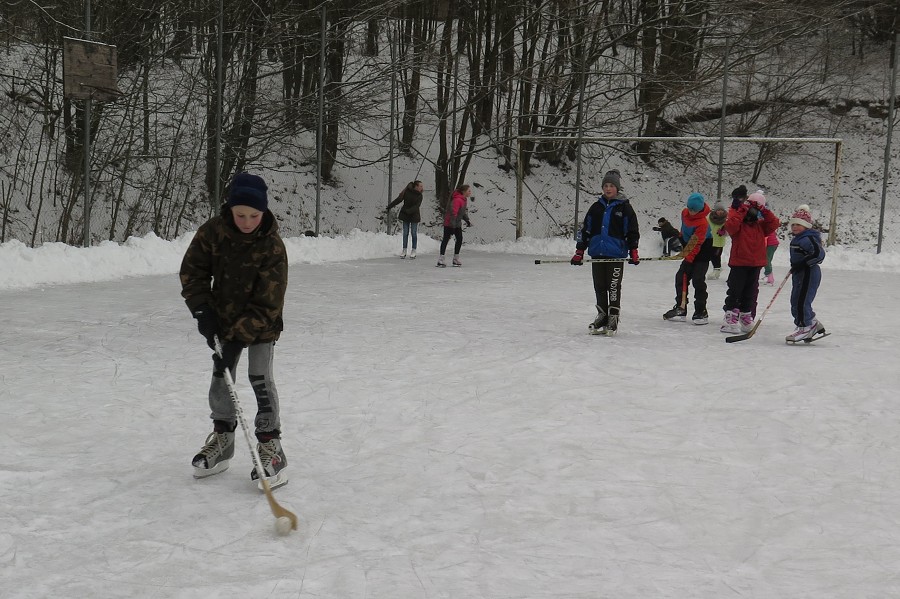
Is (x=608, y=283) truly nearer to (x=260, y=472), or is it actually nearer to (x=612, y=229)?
(x=612, y=229)

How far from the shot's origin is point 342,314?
7.52m

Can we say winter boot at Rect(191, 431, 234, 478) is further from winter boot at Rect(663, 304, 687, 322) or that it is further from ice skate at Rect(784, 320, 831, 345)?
winter boot at Rect(663, 304, 687, 322)

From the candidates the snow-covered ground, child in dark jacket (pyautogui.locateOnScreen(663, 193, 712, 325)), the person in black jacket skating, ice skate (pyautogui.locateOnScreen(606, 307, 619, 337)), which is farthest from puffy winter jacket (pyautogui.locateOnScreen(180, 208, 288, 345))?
the person in black jacket skating

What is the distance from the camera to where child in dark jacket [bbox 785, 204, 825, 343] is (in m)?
6.52

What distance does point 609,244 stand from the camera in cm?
679

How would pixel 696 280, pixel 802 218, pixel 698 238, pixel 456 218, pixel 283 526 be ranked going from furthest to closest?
pixel 456 218, pixel 696 280, pixel 698 238, pixel 802 218, pixel 283 526

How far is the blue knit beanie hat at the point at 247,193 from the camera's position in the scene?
118 inches

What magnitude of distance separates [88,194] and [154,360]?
549 cm

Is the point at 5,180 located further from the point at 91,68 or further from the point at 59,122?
the point at 91,68

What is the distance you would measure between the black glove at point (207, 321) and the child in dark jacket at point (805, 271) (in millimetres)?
4893

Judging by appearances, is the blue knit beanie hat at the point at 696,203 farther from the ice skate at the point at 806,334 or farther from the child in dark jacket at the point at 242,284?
the child in dark jacket at the point at 242,284

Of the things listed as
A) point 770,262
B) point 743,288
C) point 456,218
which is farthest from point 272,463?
point 456,218

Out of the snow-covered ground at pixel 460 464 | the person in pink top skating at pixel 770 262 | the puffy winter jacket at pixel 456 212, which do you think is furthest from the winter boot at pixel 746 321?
the puffy winter jacket at pixel 456 212

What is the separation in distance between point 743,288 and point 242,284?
16.6 ft
